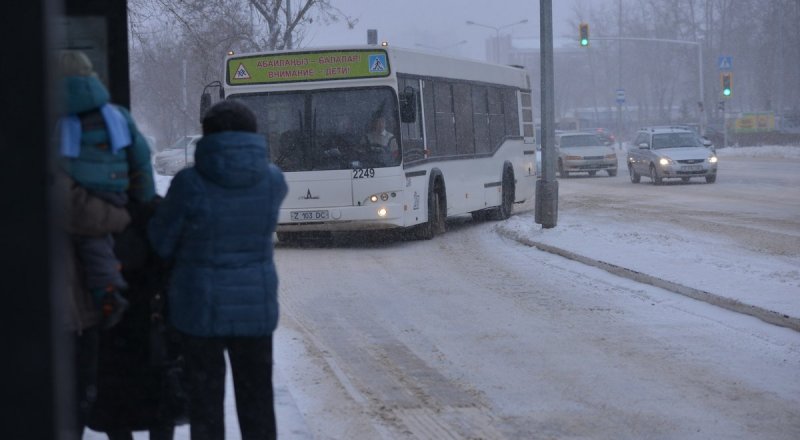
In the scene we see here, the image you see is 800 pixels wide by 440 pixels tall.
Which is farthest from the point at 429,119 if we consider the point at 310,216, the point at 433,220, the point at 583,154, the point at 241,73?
the point at 583,154

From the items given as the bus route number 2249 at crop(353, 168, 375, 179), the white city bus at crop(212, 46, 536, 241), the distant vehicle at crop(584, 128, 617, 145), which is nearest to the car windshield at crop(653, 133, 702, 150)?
the distant vehicle at crop(584, 128, 617, 145)

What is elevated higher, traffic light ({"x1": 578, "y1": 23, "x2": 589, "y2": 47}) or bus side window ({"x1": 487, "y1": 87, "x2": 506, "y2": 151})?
traffic light ({"x1": 578, "y1": 23, "x2": 589, "y2": 47})

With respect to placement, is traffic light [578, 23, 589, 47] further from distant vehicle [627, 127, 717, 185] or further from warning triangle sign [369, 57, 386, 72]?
warning triangle sign [369, 57, 386, 72]

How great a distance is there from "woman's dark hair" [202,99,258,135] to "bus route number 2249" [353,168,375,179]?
Result: 41.5 feet

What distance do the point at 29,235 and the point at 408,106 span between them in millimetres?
15731

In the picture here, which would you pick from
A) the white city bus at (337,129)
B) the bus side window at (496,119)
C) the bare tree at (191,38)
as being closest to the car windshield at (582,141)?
the bare tree at (191,38)

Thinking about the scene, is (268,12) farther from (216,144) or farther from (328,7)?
(216,144)

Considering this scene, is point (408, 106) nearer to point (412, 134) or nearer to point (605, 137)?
point (412, 134)

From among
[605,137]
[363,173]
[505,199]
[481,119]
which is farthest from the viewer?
[605,137]

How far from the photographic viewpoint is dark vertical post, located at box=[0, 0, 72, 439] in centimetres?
181

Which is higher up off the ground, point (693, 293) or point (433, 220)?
point (433, 220)

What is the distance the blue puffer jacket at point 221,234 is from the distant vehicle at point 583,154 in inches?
1502

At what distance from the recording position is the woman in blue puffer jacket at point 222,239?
432 cm

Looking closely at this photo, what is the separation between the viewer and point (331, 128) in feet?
56.4
